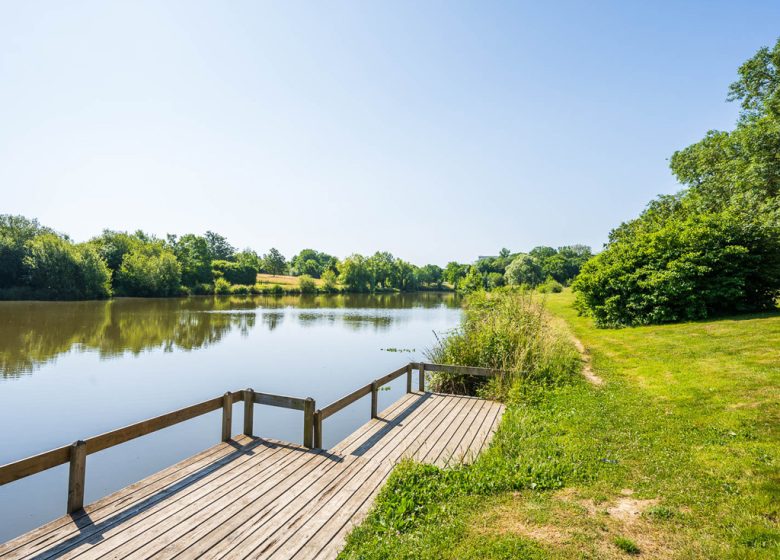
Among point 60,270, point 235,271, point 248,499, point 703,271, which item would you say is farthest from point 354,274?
point 248,499

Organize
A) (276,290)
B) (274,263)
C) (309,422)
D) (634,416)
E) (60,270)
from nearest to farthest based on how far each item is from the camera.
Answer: (309,422) → (634,416) → (60,270) → (276,290) → (274,263)

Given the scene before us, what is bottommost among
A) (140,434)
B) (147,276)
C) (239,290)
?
(140,434)

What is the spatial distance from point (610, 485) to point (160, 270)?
206 ft

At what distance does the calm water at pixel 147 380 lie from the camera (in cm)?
815

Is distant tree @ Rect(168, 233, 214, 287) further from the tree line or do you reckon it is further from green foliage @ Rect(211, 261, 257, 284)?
green foliage @ Rect(211, 261, 257, 284)

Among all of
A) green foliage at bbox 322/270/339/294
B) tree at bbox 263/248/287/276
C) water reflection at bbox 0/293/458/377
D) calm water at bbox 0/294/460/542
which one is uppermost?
tree at bbox 263/248/287/276

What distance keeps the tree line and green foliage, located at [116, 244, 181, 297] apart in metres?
0.12

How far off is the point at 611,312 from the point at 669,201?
17.1 m

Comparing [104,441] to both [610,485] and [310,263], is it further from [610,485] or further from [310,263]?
[310,263]

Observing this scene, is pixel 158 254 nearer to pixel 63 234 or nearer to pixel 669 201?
pixel 63 234

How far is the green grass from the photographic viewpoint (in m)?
3.65

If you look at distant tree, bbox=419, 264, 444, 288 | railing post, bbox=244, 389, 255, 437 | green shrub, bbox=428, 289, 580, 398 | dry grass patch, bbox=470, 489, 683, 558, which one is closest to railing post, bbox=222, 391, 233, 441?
railing post, bbox=244, 389, 255, 437

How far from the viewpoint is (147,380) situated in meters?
13.9

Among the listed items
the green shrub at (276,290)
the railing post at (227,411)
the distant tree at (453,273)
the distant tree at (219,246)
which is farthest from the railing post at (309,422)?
the distant tree at (219,246)
